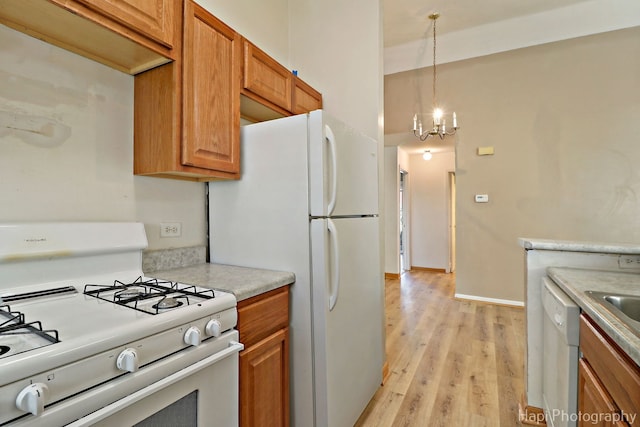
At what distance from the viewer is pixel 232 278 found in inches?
54.4

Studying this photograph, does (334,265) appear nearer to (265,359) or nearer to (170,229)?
(265,359)

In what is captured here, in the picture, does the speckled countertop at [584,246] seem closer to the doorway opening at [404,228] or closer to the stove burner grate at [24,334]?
the stove burner grate at [24,334]

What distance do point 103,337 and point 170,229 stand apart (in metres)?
0.97

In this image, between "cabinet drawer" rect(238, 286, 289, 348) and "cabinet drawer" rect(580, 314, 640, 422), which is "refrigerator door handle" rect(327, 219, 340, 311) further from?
"cabinet drawer" rect(580, 314, 640, 422)

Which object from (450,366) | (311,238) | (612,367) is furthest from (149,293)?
(450,366)

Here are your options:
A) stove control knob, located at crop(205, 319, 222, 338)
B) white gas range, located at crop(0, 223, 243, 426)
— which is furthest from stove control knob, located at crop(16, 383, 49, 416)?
stove control knob, located at crop(205, 319, 222, 338)

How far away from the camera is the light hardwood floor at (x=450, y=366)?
1864 millimetres

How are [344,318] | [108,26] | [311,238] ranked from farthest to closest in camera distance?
1. [344,318]
2. [311,238]
3. [108,26]

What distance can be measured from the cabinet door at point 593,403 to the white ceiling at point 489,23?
11.5 feet

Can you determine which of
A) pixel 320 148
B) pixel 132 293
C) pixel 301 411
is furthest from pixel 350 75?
pixel 301 411

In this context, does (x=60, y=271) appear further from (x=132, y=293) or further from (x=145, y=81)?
(x=145, y=81)

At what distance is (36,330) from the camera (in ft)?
2.54

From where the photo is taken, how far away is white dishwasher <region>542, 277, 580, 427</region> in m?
1.21

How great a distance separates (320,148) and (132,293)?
940mm
